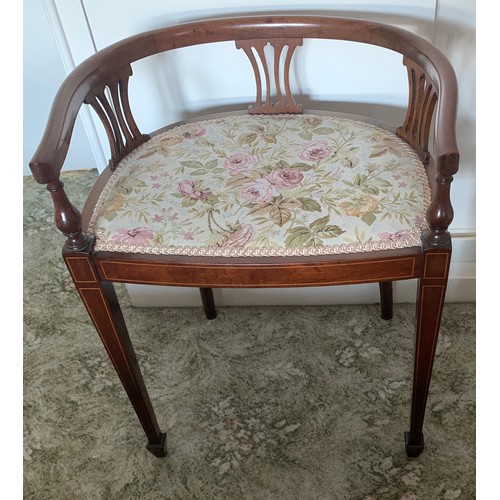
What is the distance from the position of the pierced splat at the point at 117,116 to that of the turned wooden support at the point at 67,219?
0.21 metres

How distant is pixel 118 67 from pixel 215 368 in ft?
2.28

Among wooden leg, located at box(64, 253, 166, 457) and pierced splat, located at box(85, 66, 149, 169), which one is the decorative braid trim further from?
pierced splat, located at box(85, 66, 149, 169)

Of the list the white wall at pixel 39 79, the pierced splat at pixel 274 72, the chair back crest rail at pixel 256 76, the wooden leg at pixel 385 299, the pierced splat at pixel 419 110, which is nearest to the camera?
the chair back crest rail at pixel 256 76

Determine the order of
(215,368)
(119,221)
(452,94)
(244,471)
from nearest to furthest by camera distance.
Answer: (452,94), (119,221), (244,471), (215,368)

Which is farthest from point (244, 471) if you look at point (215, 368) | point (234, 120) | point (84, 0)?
point (84, 0)

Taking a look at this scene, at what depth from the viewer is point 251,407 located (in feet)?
4.41

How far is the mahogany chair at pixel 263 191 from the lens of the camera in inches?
36.5

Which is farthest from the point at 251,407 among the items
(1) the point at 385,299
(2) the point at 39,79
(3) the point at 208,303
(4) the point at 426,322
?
(2) the point at 39,79

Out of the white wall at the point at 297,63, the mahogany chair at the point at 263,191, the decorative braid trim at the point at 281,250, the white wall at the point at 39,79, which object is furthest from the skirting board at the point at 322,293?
the white wall at the point at 39,79

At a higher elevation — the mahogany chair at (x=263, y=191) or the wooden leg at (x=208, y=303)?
the mahogany chair at (x=263, y=191)

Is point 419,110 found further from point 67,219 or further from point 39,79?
point 39,79

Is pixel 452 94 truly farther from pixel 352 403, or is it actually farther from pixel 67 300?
pixel 67 300

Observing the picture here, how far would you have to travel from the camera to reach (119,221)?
3.32 ft

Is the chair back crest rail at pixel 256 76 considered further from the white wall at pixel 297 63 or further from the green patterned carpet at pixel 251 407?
the green patterned carpet at pixel 251 407
